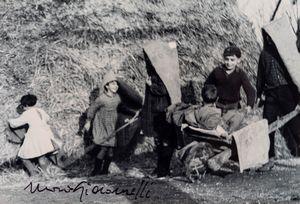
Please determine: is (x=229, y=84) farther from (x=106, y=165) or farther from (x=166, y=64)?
(x=106, y=165)

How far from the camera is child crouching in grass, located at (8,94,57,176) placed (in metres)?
6.62

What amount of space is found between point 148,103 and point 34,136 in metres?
1.48

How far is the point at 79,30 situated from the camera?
7840 mm

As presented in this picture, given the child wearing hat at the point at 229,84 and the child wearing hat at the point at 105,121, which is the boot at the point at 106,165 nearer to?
the child wearing hat at the point at 105,121

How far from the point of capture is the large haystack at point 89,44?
7406mm

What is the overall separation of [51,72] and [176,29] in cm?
190

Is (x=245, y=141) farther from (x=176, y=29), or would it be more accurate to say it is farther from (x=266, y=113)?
(x=176, y=29)

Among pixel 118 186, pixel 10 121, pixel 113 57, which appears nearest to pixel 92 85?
pixel 113 57

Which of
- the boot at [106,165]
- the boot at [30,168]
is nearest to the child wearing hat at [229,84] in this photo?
the boot at [106,165]

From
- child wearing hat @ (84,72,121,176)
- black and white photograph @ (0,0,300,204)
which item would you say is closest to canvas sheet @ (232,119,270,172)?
black and white photograph @ (0,0,300,204)
